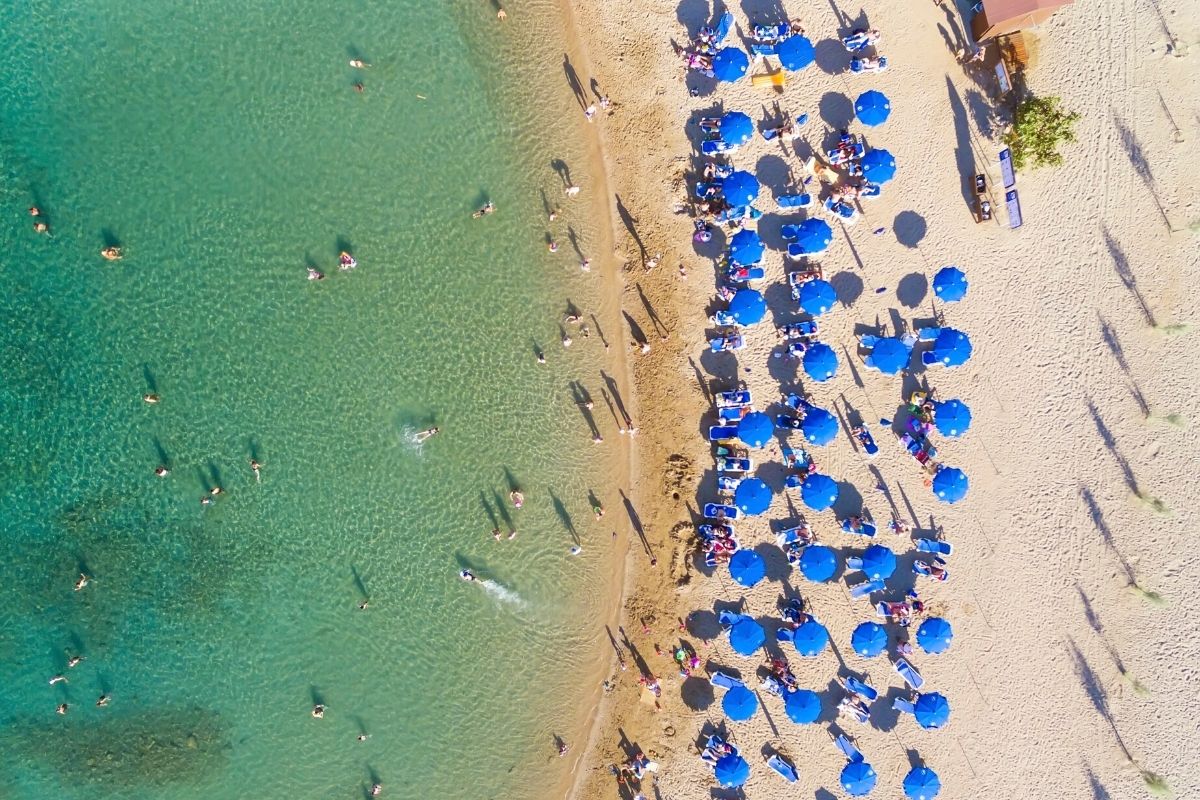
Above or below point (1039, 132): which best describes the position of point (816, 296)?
below

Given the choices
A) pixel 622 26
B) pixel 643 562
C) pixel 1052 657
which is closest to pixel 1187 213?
pixel 1052 657

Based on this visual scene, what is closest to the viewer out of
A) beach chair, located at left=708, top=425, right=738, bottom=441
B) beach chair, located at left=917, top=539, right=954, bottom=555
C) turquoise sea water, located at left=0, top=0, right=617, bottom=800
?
turquoise sea water, located at left=0, top=0, right=617, bottom=800

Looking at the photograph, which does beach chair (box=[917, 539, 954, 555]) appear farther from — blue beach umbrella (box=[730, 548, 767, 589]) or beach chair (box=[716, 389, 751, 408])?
beach chair (box=[716, 389, 751, 408])

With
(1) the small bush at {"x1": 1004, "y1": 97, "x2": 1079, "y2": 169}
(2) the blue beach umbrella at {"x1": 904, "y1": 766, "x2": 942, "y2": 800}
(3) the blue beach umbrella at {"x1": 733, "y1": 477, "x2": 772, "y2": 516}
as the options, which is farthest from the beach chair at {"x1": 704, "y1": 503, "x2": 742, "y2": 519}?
(1) the small bush at {"x1": 1004, "y1": 97, "x2": 1079, "y2": 169}

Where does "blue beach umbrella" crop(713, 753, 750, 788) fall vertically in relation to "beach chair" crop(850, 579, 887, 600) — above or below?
below

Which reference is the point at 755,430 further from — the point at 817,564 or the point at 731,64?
the point at 731,64

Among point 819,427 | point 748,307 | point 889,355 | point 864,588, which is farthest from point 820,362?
point 864,588
